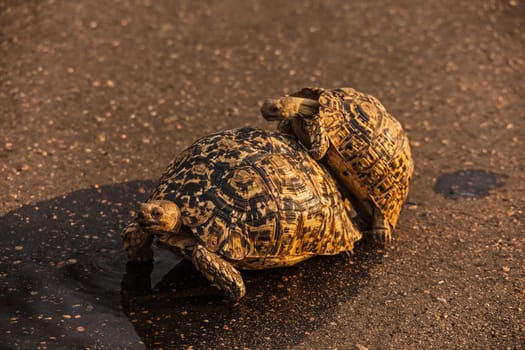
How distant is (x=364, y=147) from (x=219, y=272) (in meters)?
1.49

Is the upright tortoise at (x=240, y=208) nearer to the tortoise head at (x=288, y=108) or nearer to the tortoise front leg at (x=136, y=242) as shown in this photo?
the tortoise front leg at (x=136, y=242)

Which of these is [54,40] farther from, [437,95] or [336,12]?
[437,95]

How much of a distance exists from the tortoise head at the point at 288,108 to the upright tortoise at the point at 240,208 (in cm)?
15

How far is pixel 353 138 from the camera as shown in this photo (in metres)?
5.82

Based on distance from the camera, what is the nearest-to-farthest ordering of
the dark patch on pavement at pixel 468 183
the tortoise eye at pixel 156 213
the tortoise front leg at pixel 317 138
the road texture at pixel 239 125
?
the tortoise eye at pixel 156 213, the road texture at pixel 239 125, the tortoise front leg at pixel 317 138, the dark patch on pavement at pixel 468 183

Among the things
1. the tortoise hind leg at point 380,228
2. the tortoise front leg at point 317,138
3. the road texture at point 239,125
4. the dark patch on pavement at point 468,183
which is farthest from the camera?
the dark patch on pavement at point 468,183

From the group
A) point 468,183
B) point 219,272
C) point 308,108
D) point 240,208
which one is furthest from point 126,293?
point 468,183

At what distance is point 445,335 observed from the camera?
5340 mm

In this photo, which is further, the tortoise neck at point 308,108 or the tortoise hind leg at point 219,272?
the tortoise neck at point 308,108

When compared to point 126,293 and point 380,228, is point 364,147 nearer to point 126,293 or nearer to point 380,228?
point 380,228

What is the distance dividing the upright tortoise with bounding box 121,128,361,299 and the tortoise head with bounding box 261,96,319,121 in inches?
6.1

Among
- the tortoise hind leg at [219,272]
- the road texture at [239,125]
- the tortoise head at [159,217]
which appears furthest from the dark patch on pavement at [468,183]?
the tortoise head at [159,217]

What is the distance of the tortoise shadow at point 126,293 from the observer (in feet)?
16.9

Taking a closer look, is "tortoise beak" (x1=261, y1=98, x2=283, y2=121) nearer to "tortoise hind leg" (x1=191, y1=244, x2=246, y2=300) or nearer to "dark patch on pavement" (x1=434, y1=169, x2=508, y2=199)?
"tortoise hind leg" (x1=191, y1=244, x2=246, y2=300)
